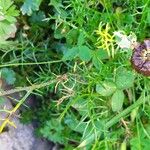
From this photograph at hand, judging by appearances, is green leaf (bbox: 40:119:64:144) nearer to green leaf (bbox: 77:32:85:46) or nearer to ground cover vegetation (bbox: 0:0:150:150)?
ground cover vegetation (bbox: 0:0:150:150)

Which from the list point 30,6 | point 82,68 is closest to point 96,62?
point 82,68

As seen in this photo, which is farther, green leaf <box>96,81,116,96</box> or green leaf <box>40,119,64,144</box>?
green leaf <box>40,119,64,144</box>

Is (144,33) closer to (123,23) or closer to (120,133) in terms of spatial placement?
(123,23)

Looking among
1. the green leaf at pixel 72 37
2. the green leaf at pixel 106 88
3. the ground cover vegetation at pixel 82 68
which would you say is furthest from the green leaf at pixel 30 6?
the green leaf at pixel 106 88

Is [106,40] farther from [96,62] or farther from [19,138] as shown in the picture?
[19,138]

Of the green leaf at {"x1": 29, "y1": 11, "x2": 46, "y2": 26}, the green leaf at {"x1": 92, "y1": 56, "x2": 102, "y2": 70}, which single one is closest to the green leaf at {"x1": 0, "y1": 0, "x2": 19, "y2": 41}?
the green leaf at {"x1": 29, "y1": 11, "x2": 46, "y2": 26}

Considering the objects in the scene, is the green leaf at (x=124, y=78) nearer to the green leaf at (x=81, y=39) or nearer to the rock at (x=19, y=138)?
the green leaf at (x=81, y=39)

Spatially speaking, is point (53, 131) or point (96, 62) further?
point (53, 131)

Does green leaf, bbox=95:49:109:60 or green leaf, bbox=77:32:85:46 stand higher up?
green leaf, bbox=77:32:85:46
